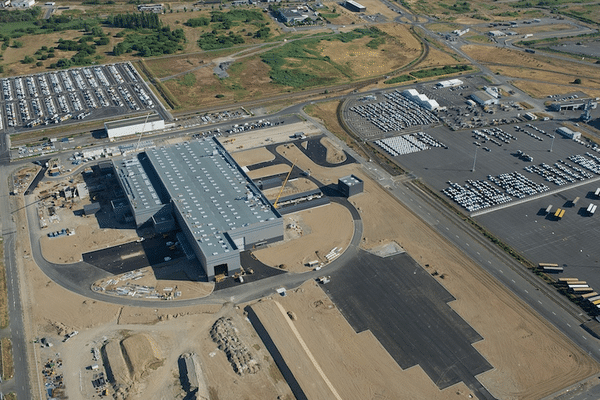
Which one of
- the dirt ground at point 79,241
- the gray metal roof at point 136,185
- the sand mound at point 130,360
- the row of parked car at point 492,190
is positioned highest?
the row of parked car at point 492,190

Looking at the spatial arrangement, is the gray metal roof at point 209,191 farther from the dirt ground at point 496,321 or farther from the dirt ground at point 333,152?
the dirt ground at point 333,152

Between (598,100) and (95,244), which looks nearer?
(95,244)

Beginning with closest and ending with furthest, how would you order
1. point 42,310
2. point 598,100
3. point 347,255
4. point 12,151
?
point 42,310, point 347,255, point 12,151, point 598,100

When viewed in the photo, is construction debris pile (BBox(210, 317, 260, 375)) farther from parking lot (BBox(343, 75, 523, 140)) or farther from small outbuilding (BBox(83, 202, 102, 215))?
parking lot (BBox(343, 75, 523, 140))

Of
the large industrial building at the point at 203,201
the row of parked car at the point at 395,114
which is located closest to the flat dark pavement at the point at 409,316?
the large industrial building at the point at 203,201

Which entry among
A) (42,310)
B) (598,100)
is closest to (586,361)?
(42,310)

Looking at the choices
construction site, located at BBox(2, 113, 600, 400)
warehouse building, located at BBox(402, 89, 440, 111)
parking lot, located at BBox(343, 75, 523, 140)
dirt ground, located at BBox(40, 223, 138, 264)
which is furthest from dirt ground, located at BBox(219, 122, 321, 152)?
dirt ground, located at BBox(40, 223, 138, 264)

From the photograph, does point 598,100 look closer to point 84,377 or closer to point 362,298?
point 362,298
